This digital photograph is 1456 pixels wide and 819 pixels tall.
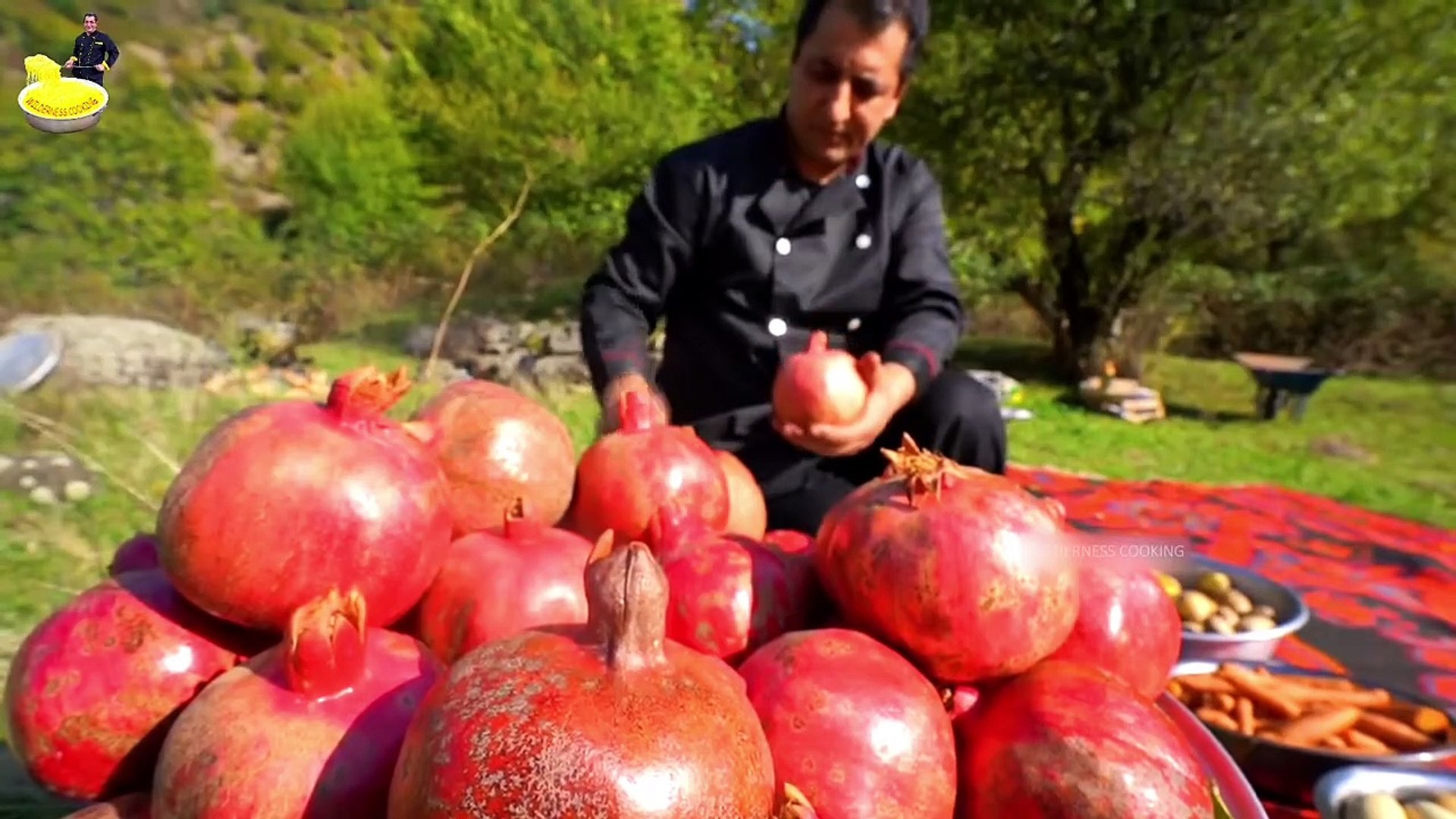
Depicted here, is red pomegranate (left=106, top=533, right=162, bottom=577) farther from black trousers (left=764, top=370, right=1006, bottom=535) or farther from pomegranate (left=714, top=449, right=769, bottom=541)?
black trousers (left=764, top=370, right=1006, bottom=535)

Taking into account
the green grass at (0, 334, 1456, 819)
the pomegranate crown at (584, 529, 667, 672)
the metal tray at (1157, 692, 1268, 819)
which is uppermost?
the pomegranate crown at (584, 529, 667, 672)

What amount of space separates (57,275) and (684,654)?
11649 millimetres

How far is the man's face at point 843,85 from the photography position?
2001mm

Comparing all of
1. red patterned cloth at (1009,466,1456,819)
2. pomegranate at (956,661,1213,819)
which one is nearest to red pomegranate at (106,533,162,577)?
pomegranate at (956,661,1213,819)

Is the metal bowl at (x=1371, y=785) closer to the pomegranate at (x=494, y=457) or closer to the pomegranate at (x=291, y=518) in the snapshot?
the pomegranate at (x=494, y=457)

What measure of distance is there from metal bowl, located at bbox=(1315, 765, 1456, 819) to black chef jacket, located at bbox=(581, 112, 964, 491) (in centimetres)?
119

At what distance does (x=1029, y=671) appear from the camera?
104 centimetres

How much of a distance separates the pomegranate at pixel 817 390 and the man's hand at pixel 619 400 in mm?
214

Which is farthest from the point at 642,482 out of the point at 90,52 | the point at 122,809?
the point at 90,52

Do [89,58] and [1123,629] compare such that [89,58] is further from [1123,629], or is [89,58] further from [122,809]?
[1123,629]

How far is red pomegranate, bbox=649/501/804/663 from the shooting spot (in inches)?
42.6

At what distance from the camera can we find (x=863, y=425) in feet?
5.44

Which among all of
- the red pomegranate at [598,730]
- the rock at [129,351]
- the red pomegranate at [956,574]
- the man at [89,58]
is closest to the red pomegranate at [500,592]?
the red pomegranate at [598,730]

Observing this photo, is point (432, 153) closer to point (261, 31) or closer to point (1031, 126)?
point (1031, 126)
